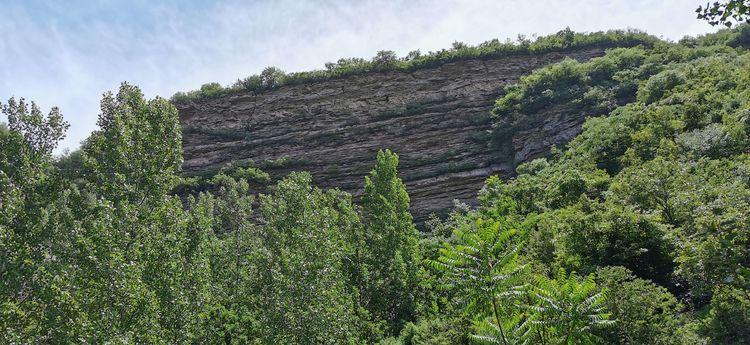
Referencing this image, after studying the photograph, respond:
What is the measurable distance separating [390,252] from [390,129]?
24.3 m

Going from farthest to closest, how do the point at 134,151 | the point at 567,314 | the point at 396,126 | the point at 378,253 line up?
the point at 396,126 → the point at 378,253 → the point at 134,151 → the point at 567,314

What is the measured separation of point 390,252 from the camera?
2595 centimetres

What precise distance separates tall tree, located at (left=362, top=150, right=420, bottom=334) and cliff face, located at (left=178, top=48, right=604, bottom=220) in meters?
13.3

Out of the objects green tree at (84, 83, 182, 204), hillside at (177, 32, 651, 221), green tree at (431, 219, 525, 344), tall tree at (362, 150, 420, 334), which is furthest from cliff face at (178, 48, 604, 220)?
green tree at (431, 219, 525, 344)

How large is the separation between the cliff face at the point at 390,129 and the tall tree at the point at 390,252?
1335 cm

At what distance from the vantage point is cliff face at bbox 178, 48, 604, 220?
143 ft

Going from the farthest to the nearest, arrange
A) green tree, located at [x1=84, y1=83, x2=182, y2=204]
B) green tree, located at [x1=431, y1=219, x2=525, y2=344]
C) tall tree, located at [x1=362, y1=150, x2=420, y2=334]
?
tall tree, located at [x1=362, y1=150, x2=420, y2=334], green tree, located at [x1=84, y1=83, x2=182, y2=204], green tree, located at [x1=431, y1=219, x2=525, y2=344]

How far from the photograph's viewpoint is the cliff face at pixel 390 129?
43.7 meters

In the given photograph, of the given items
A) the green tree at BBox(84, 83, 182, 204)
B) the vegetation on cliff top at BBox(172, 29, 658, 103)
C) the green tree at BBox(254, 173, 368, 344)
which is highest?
the vegetation on cliff top at BBox(172, 29, 658, 103)

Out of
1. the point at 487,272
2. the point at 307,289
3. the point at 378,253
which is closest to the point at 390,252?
the point at 378,253

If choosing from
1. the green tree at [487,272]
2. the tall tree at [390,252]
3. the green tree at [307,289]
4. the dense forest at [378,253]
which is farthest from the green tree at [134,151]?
the green tree at [487,272]

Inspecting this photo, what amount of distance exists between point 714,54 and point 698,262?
39835 millimetres

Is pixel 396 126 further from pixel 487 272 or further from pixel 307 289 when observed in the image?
pixel 487 272

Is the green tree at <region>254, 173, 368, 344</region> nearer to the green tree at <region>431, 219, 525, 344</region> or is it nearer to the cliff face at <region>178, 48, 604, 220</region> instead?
the green tree at <region>431, 219, 525, 344</region>
